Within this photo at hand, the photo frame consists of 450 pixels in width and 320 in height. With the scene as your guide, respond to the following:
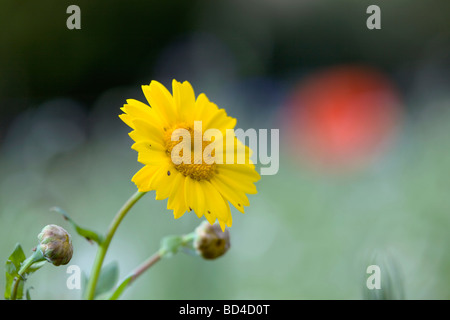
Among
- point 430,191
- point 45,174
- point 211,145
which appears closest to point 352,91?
A: point 430,191

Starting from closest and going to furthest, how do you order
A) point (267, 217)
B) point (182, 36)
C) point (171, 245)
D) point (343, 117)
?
point (171, 245) < point (267, 217) < point (343, 117) < point (182, 36)

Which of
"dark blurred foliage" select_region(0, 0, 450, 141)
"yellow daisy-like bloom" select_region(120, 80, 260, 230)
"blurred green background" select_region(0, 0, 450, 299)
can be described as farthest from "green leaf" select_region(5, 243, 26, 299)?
"dark blurred foliage" select_region(0, 0, 450, 141)

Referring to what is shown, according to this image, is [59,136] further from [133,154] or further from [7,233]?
[7,233]

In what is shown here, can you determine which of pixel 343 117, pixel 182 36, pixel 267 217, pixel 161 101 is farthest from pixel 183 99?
pixel 182 36
